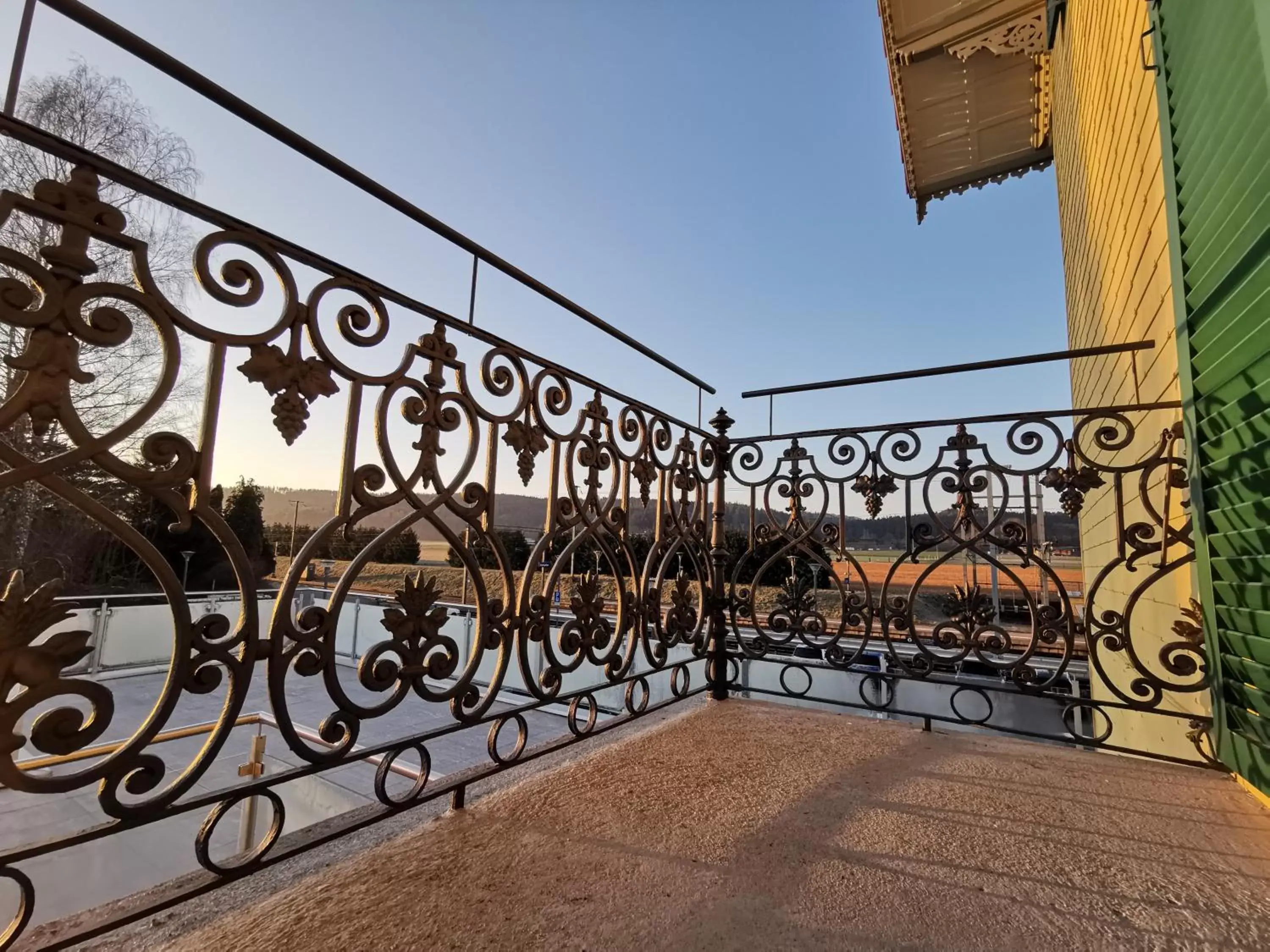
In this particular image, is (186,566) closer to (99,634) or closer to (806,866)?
(806,866)

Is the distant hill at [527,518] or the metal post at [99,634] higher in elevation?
the distant hill at [527,518]

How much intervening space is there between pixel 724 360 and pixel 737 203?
2.18 metres

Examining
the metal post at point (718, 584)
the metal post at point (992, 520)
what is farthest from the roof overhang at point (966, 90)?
the metal post at point (992, 520)

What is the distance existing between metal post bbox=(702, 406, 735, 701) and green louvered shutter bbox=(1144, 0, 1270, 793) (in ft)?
4.68

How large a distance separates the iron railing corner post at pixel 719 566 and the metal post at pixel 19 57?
2058mm

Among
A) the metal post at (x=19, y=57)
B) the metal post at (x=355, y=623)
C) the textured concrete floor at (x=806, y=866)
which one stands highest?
the metal post at (x=19, y=57)

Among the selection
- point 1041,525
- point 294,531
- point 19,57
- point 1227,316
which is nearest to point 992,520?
point 1041,525

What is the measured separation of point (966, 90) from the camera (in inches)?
152

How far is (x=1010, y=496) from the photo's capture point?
179cm

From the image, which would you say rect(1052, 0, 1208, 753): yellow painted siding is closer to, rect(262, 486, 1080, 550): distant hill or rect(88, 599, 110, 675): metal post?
rect(262, 486, 1080, 550): distant hill

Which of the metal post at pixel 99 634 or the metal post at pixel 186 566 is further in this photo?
the metal post at pixel 99 634

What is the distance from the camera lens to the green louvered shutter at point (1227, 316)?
1.08m

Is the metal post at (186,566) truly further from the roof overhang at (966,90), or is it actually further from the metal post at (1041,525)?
the roof overhang at (966,90)

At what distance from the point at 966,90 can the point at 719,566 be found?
13.2 ft
